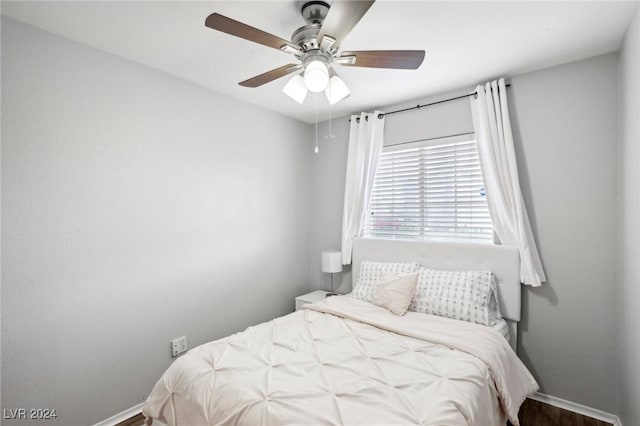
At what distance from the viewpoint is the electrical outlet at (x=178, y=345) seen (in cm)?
252

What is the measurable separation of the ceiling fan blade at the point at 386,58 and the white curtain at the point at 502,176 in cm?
124

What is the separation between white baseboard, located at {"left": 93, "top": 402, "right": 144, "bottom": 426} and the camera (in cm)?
214

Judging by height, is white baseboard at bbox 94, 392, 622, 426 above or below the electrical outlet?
below

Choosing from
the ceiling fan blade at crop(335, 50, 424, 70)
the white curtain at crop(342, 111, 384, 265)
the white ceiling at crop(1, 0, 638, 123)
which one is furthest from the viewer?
the white curtain at crop(342, 111, 384, 265)

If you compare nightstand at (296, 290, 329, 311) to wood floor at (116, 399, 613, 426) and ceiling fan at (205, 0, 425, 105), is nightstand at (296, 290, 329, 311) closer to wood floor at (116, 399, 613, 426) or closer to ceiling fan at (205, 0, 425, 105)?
wood floor at (116, 399, 613, 426)

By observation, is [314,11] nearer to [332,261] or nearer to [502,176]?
[502,176]

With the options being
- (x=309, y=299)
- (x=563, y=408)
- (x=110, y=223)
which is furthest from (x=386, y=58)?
(x=563, y=408)

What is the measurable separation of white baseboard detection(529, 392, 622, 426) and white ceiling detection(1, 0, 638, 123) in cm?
259

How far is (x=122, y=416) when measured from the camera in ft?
7.28

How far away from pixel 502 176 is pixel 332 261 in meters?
1.80

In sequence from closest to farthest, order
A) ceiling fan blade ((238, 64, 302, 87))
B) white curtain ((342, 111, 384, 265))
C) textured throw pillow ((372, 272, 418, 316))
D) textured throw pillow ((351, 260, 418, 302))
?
ceiling fan blade ((238, 64, 302, 87)) < textured throw pillow ((372, 272, 418, 316)) < textured throw pillow ((351, 260, 418, 302)) < white curtain ((342, 111, 384, 265))

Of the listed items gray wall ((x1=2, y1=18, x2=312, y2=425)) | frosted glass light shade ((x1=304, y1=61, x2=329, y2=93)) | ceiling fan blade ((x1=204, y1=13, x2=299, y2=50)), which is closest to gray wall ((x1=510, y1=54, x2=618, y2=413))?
frosted glass light shade ((x1=304, y1=61, x2=329, y2=93))

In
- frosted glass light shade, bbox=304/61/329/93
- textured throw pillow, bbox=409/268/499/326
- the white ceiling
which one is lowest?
textured throw pillow, bbox=409/268/499/326

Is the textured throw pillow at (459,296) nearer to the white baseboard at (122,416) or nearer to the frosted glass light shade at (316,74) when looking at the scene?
the frosted glass light shade at (316,74)
